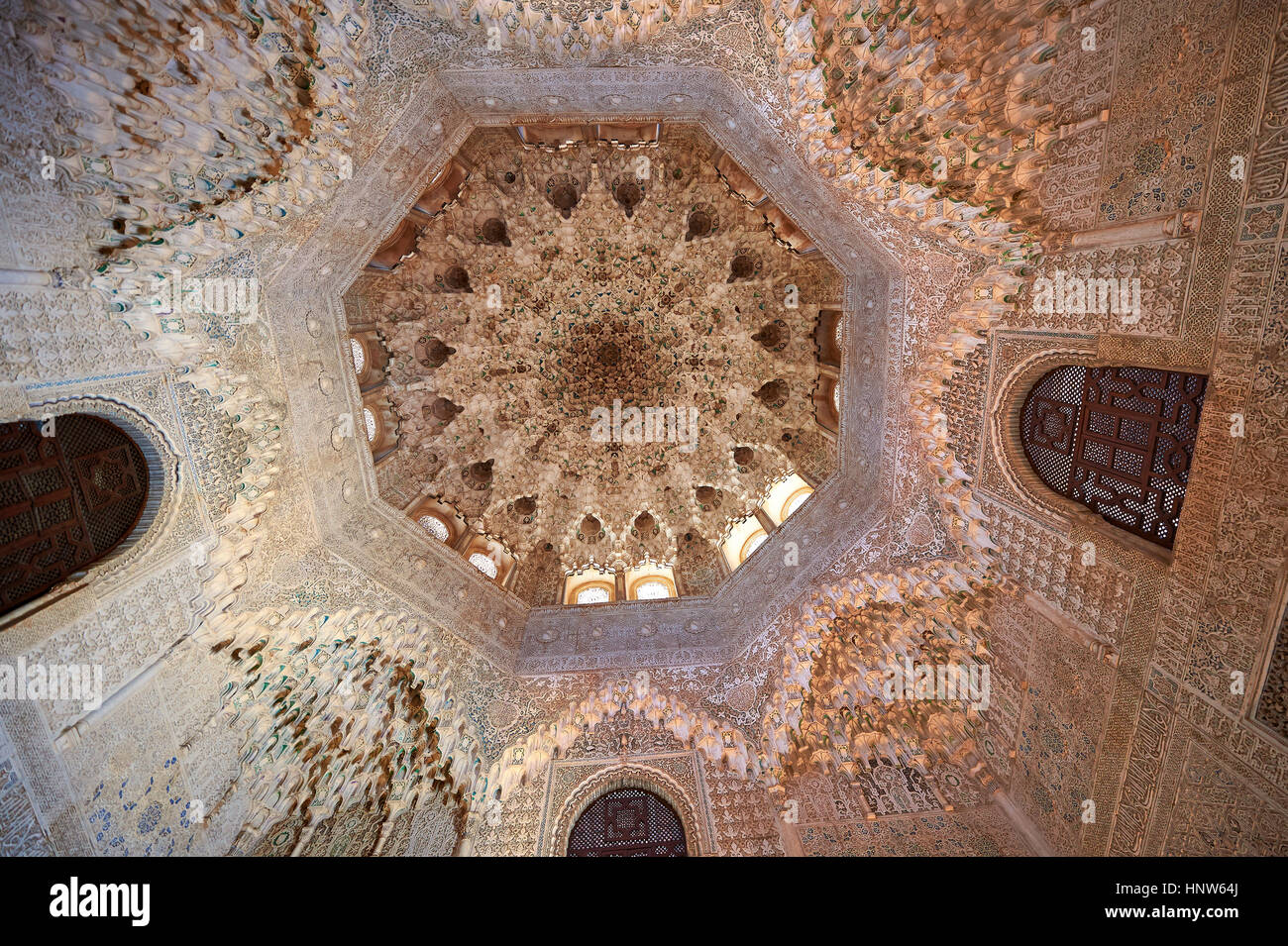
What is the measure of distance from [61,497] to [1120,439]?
693cm

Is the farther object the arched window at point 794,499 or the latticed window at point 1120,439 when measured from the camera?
the arched window at point 794,499

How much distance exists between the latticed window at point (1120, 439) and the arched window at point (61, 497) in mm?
6678

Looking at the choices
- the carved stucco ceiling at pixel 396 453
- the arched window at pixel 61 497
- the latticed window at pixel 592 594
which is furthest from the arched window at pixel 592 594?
the arched window at pixel 61 497

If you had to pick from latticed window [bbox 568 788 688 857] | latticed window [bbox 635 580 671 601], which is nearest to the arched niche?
latticed window [bbox 568 788 688 857]

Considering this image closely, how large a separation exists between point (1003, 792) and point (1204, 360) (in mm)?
3894

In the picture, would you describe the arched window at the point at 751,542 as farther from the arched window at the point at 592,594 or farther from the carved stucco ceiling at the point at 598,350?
the arched window at the point at 592,594

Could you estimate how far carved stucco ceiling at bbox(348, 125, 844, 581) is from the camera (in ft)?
22.0

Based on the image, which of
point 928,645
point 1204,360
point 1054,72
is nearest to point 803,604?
point 928,645

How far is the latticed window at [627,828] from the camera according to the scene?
5.40 meters

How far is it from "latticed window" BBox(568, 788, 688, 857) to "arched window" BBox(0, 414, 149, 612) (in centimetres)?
486

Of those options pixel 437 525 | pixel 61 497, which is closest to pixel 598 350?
pixel 437 525

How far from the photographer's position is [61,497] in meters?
3.24

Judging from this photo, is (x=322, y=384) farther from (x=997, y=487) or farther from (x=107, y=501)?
(x=997, y=487)

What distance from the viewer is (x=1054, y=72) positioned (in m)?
3.23
